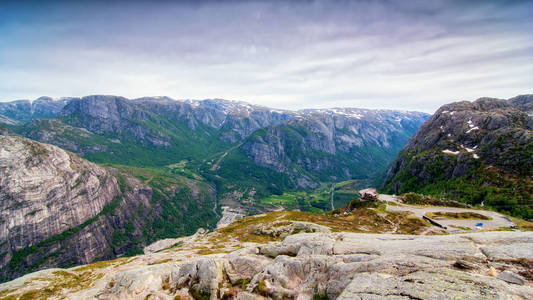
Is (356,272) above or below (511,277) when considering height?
below

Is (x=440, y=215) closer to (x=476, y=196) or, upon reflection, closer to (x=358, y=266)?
(x=476, y=196)

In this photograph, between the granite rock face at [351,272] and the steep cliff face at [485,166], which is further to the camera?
the steep cliff face at [485,166]

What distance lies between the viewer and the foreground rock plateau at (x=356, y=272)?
17.6 metres

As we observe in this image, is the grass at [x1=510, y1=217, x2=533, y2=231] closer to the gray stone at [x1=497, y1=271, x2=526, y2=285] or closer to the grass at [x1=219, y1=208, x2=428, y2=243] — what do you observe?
the grass at [x1=219, y1=208, x2=428, y2=243]

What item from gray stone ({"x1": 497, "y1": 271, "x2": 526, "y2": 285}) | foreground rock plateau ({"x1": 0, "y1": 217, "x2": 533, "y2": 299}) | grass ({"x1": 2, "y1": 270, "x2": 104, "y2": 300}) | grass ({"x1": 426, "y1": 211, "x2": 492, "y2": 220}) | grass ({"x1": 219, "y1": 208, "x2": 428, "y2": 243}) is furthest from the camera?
grass ({"x1": 426, "y1": 211, "x2": 492, "y2": 220})

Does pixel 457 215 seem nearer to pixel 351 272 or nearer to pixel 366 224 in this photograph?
pixel 366 224

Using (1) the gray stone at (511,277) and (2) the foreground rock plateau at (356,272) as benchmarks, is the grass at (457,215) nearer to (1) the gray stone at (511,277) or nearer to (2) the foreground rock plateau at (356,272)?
(2) the foreground rock plateau at (356,272)

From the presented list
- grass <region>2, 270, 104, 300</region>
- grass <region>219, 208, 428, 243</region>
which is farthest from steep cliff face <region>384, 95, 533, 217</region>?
grass <region>2, 270, 104, 300</region>

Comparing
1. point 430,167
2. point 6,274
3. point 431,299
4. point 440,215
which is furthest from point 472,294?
point 6,274

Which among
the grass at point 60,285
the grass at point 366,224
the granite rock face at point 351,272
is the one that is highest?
the granite rock face at point 351,272

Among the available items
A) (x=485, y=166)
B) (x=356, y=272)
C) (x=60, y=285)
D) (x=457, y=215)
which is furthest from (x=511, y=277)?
(x=485, y=166)

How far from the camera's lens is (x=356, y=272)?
2375 centimetres

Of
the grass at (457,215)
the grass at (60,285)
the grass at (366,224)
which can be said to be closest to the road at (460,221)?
the grass at (457,215)

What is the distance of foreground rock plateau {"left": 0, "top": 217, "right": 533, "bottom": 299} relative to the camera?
17578mm
